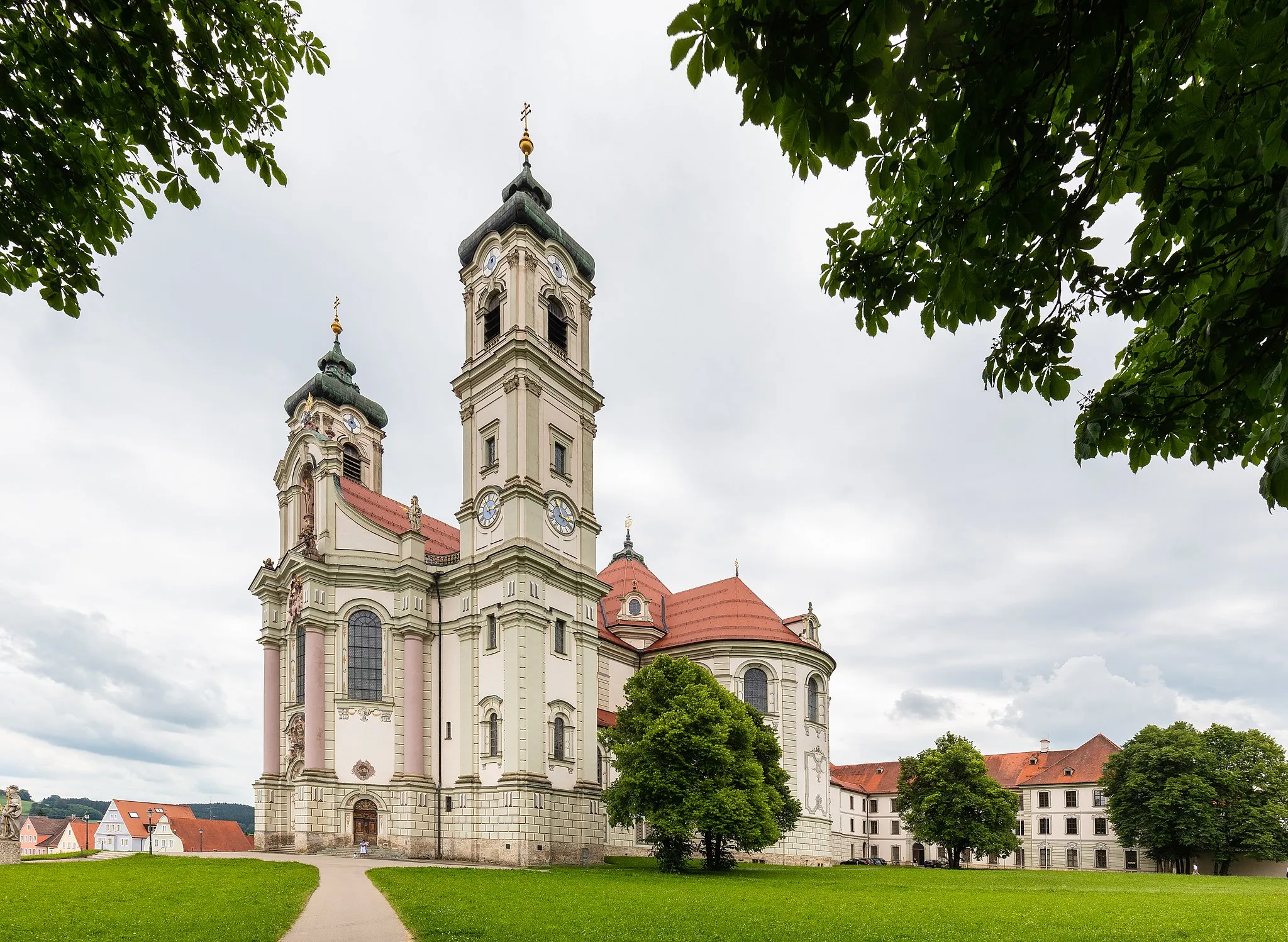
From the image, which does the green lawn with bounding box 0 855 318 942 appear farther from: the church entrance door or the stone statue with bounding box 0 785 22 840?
the church entrance door

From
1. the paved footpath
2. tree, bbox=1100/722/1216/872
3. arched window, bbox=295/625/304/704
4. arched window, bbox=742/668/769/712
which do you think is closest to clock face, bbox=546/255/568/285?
arched window, bbox=295/625/304/704

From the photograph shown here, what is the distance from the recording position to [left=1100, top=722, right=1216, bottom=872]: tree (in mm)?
48125

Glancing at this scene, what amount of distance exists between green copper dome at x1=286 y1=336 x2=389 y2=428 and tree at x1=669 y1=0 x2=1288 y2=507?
4456cm

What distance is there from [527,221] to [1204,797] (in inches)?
2050

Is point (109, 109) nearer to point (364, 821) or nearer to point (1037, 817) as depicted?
point (364, 821)

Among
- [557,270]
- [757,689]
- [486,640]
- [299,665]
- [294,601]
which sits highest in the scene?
[557,270]

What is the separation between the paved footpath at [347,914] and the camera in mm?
12469

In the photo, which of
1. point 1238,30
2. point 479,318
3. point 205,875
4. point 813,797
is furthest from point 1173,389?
point 813,797

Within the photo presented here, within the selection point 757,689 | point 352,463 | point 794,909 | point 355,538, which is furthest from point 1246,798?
point 352,463

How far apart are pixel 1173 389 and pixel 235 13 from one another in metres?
7.82

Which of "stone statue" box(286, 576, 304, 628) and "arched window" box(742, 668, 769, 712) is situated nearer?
"stone statue" box(286, 576, 304, 628)

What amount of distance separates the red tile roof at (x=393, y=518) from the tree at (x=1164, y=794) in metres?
45.3

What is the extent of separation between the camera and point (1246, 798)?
48562 mm

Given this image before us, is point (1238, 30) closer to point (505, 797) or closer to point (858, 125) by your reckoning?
point (858, 125)
